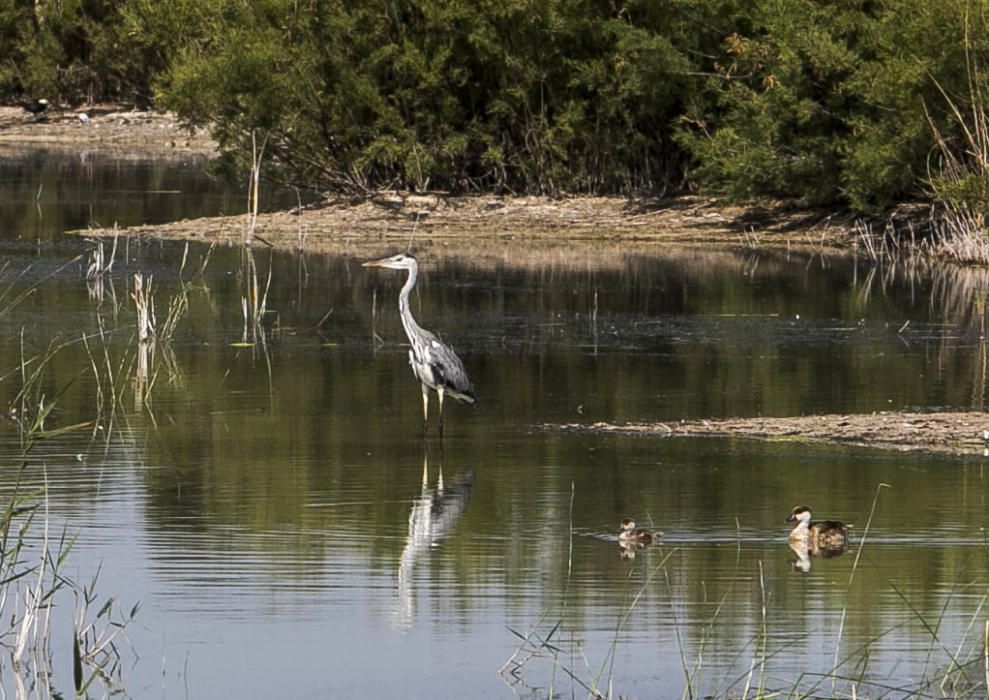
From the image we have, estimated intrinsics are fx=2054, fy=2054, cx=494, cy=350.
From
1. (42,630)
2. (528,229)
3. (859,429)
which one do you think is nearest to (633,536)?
(42,630)

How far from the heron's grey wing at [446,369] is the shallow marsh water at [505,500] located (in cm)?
37

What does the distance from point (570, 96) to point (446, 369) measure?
63.2 feet

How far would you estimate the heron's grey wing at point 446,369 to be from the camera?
48.3 feet

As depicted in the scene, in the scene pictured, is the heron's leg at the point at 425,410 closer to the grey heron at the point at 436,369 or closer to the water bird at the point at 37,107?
the grey heron at the point at 436,369

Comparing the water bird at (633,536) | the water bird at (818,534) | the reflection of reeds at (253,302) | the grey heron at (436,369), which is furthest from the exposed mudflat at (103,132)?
the water bird at (818,534)

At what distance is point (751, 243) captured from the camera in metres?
30.5

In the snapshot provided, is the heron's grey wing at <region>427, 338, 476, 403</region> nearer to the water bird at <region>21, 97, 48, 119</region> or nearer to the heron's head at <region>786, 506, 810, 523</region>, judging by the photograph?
the heron's head at <region>786, 506, 810, 523</region>

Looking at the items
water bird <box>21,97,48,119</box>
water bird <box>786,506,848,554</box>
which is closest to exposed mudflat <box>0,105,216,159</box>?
water bird <box>21,97,48,119</box>

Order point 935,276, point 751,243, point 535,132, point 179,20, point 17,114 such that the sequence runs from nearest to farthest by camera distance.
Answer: point 935,276, point 751,243, point 535,132, point 179,20, point 17,114

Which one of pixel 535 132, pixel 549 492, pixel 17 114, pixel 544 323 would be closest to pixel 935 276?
pixel 544 323

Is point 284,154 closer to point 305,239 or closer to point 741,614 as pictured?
point 305,239

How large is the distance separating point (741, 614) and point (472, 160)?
25.1m

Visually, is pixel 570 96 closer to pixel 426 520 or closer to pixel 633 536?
pixel 426 520

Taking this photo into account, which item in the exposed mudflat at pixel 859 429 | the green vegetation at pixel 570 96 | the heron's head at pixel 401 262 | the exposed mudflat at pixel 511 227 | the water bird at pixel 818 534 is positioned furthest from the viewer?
the exposed mudflat at pixel 511 227
